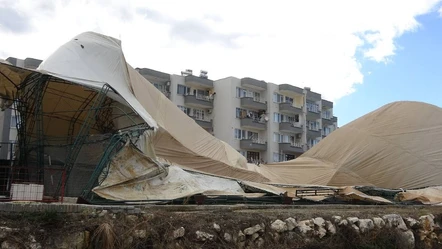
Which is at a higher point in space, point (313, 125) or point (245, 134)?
point (313, 125)

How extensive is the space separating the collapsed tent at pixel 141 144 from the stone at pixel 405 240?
4.07 meters

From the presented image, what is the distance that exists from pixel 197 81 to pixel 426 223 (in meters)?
37.0

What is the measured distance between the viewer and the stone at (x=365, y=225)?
12.0 m

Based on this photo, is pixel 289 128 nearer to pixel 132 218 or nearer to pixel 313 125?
pixel 313 125

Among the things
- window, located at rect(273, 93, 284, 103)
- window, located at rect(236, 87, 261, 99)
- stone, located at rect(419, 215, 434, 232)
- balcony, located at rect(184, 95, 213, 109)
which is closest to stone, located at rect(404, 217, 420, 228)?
stone, located at rect(419, 215, 434, 232)

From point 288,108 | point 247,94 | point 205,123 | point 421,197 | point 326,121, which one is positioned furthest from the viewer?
point 326,121

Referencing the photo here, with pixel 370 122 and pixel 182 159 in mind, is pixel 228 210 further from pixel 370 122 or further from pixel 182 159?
pixel 370 122

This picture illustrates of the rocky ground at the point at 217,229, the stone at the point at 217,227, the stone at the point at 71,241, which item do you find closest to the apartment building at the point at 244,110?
the rocky ground at the point at 217,229

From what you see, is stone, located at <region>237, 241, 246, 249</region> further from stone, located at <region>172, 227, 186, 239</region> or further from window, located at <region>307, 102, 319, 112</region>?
window, located at <region>307, 102, 319, 112</region>

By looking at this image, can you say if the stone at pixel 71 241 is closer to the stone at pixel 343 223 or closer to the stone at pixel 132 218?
the stone at pixel 132 218

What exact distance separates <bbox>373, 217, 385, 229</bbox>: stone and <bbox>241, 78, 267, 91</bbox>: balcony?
38.4 metres

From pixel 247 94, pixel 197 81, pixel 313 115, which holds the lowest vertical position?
pixel 313 115

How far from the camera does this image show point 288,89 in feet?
177

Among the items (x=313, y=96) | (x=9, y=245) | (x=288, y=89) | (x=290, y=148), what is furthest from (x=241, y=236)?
(x=313, y=96)
